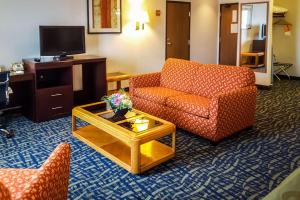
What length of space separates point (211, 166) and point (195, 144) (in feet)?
2.05

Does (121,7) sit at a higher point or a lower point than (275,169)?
higher

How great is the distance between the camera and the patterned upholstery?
1.44 m

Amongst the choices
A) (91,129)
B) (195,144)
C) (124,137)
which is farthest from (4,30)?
(195,144)

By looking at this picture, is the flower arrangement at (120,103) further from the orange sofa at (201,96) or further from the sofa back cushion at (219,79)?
the sofa back cushion at (219,79)

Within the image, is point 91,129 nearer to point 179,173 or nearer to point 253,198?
point 179,173

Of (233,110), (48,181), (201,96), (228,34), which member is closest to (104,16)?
(201,96)

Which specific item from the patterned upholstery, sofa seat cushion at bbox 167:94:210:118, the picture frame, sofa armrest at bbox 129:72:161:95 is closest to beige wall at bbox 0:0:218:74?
the picture frame

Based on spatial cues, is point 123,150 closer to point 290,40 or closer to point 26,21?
point 26,21

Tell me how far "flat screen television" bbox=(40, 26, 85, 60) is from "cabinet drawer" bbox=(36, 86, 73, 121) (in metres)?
0.59

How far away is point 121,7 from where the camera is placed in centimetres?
630

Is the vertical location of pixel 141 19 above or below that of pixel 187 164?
above

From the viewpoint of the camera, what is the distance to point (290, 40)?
27.1 ft

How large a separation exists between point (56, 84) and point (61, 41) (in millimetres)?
717

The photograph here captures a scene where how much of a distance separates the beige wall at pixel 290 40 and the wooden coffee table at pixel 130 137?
6096 mm
